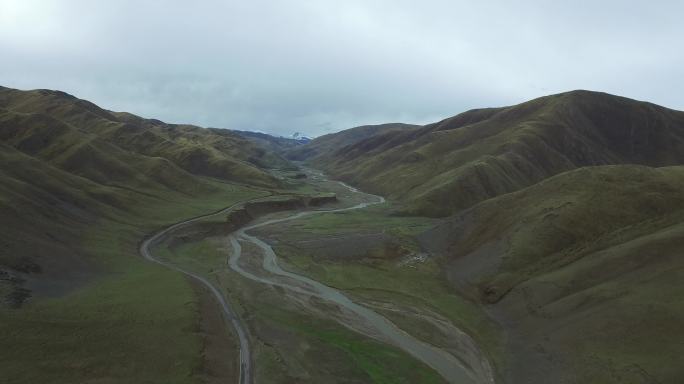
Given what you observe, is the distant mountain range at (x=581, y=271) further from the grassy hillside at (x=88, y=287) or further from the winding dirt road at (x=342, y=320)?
the grassy hillside at (x=88, y=287)

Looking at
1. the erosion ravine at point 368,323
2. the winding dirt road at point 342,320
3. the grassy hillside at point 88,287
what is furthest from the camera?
the erosion ravine at point 368,323

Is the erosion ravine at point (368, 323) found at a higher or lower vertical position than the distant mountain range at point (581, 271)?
lower

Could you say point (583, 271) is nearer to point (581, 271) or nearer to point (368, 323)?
point (581, 271)

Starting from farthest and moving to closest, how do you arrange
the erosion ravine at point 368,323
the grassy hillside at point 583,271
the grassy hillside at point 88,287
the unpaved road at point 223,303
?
the erosion ravine at point 368,323 < the grassy hillside at point 583,271 < the unpaved road at point 223,303 < the grassy hillside at point 88,287

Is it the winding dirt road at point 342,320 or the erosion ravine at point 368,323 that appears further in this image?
the erosion ravine at point 368,323

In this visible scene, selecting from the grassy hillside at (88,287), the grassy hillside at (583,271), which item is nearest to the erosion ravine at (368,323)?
the grassy hillside at (583,271)

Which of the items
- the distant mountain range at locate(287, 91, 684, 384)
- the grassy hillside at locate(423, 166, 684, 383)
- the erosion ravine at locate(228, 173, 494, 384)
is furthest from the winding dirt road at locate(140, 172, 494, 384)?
the grassy hillside at locate(423, 166, 684, 383)

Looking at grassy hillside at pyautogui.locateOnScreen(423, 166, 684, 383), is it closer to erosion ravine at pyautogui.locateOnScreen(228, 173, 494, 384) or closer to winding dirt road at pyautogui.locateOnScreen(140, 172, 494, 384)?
erosion ravine at pyautogui.locateOnScreen(228, 173, 494, 384)
